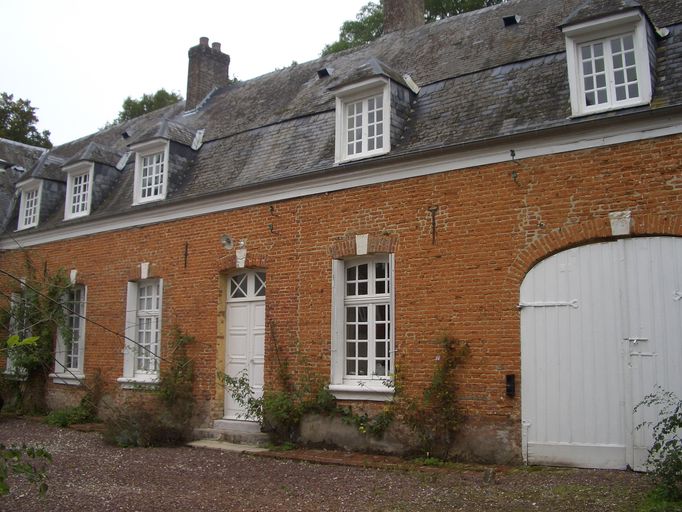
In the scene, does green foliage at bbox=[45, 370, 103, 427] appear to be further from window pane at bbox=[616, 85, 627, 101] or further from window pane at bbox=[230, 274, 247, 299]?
window pane at bbox=[616, 85, 627, 101]

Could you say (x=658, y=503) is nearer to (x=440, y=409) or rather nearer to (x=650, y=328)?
(x=650, y=328)

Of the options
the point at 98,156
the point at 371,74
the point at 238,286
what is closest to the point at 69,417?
the point at 238,286

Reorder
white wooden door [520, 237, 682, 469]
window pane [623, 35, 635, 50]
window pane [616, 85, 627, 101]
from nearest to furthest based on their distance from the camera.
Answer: white wooden door [520, 237, 682, 469] < window pane [616, 85, 627, 101] < window pane [623, 35, 635, 50]

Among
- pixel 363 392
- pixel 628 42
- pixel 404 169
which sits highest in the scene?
pixel 628 42

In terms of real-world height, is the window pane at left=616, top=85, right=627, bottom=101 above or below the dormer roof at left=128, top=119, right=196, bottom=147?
below

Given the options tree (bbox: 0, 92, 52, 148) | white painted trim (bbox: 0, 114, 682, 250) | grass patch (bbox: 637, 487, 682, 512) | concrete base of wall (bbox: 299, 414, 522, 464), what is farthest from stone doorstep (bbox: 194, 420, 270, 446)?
tree (bbox: 0, 92, 52, 148)

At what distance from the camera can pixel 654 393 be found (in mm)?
8164

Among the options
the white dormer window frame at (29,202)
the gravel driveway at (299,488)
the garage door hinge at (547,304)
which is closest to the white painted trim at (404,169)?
the garage door hinge at (547,304)

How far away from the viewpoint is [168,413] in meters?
12.6

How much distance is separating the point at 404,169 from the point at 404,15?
23.4 feet

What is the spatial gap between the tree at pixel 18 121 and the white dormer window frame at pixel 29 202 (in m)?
9.86

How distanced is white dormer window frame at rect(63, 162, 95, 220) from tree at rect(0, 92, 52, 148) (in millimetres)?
11969

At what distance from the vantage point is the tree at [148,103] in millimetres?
30969

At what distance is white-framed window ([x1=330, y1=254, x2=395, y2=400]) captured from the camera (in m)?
10.6
